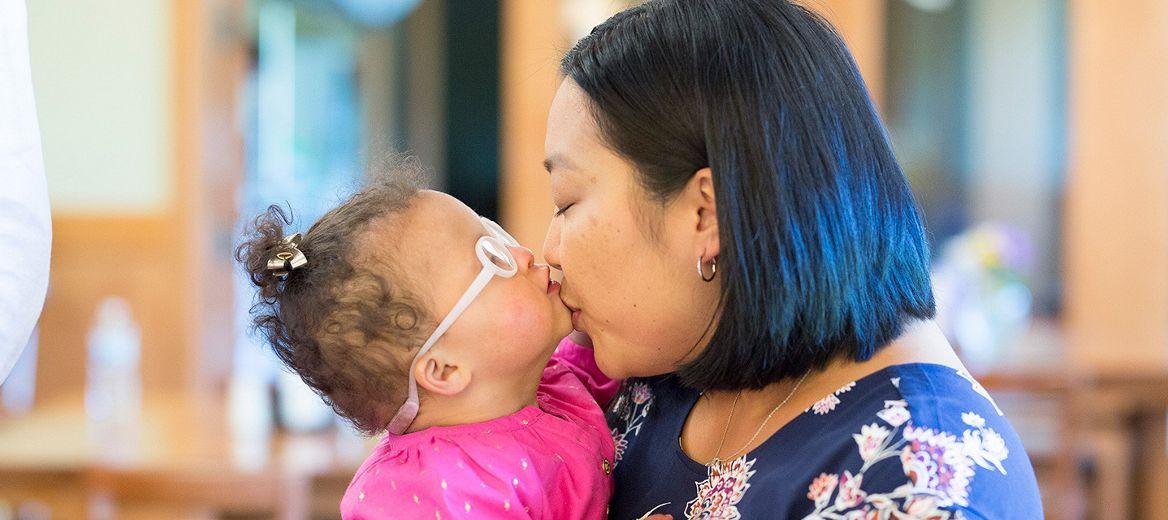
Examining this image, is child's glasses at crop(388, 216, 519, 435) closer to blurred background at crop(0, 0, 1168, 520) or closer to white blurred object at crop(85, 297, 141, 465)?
white blurred object at crop(85, 297, 141, 465)

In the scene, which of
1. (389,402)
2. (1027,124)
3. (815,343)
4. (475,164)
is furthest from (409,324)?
(475,164)

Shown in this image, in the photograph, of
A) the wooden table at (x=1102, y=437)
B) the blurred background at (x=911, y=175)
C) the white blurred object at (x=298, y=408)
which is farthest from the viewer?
the blurred background at (x=911, y=175)

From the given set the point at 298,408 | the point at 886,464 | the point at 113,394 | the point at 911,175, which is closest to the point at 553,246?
the point at 886,464

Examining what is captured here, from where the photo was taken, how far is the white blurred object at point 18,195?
98cm

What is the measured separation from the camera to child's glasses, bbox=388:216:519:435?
134cm

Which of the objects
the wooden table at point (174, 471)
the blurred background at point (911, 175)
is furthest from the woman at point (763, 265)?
the blurred background at point (911, 175)

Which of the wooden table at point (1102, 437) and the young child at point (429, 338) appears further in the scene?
the wooden table at point (1102, 437)

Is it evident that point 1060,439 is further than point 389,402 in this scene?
Yes

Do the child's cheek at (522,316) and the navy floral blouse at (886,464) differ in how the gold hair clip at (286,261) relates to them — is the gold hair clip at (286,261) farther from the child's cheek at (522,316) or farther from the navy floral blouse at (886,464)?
the navy floral blouse at (886,464)

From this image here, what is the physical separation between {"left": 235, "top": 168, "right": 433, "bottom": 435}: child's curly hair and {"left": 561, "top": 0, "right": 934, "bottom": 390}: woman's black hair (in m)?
0.32

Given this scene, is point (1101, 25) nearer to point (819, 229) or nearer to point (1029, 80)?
point (1029, 80)

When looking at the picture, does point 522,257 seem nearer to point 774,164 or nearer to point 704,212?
point 704,212

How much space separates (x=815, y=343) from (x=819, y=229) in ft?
0.42

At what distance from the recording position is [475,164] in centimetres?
795
